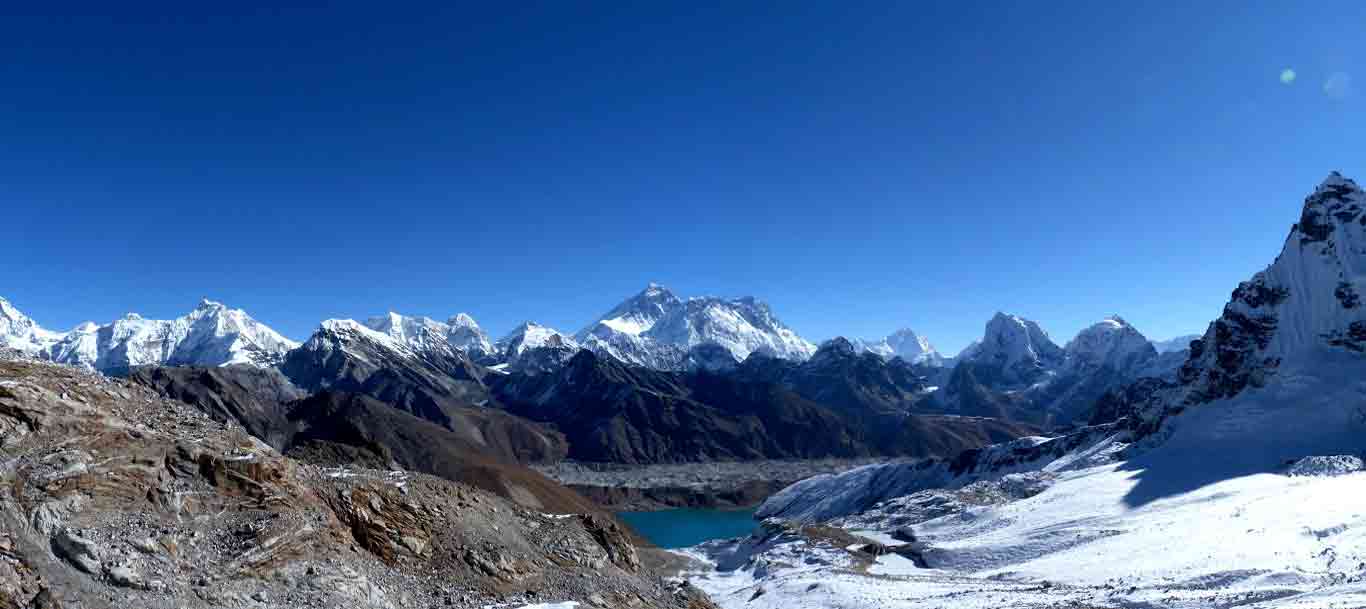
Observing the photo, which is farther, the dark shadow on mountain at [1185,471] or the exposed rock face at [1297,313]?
the exposed rock face at [1297,313]

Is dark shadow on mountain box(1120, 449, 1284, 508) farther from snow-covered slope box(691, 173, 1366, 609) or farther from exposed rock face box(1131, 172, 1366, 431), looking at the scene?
exposed rock face box(1131, 172, 1366, 431)

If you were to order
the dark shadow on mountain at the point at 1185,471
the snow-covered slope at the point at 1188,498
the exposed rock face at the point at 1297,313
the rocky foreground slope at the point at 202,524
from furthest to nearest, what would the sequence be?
the exposed rock face at the point at 1297,313
the dark shadow on mountain at the point at 1185,471
the snow-covered slope at the point at 1188,498
the rocky foreground slope at the point at 202,524

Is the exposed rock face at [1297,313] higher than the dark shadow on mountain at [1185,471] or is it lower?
higher

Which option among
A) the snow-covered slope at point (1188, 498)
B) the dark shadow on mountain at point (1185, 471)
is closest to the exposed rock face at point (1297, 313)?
the snow-covered slope at point (1188, 498)

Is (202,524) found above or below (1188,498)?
above

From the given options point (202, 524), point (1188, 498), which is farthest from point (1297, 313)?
point (202, 524)

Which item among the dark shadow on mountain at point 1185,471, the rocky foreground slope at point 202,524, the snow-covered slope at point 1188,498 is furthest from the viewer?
the dark shadow on mountain at point 1185,471

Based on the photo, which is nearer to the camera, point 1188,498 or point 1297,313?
point 1188,498

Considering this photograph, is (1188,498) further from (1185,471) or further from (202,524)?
(202,524)

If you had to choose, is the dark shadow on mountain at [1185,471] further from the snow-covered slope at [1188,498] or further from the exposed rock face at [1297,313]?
the exposed rock face at [1297,313]

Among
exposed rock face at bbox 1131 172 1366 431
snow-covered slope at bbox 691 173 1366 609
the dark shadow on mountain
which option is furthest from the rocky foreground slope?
exposed rock face at bbox 1131 172 1366 431
